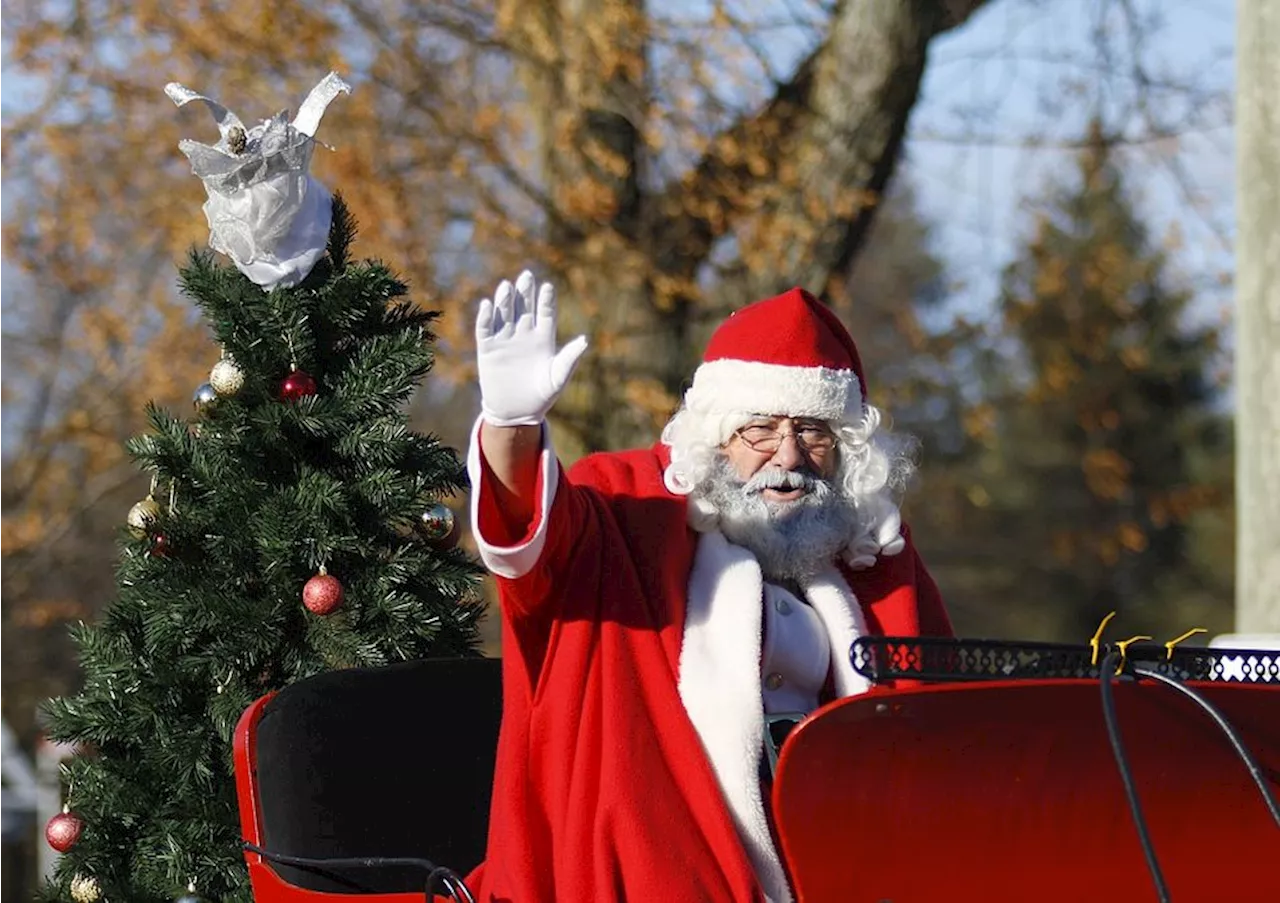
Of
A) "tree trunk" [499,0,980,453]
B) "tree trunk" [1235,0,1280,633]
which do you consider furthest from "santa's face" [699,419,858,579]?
"tree trunk" [499,0,980,453]

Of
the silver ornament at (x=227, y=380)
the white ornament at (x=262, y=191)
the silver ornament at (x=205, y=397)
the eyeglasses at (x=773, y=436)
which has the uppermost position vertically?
the white ornament at (x=262, y=191)

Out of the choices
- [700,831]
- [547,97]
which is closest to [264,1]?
[547,97]

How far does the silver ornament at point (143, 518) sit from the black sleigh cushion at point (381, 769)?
27.1 inches

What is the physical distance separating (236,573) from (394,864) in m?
0.99

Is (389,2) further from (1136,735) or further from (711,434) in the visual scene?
(1136,735)

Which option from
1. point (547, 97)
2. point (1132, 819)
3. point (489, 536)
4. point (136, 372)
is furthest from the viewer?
point (136, 372)

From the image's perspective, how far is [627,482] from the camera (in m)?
3.55

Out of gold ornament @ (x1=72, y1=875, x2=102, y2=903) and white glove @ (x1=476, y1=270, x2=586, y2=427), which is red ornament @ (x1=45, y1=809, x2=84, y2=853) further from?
white glove @ (x1=476, y1=270, x2=586, y2=427)

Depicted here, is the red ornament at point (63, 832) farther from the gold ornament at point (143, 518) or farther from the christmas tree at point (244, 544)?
the gold ornament at point (143, 518)

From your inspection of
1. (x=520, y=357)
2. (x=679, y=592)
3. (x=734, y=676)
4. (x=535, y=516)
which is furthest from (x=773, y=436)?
(x=520, y=357)

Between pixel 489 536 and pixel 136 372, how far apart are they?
1416cm

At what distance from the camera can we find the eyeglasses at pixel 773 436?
3.64 m

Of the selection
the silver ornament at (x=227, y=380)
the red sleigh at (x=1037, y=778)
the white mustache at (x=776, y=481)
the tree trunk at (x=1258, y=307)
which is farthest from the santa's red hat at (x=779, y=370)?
the tree trunk at (x=1258, y=307)

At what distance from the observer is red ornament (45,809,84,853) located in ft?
13.1
